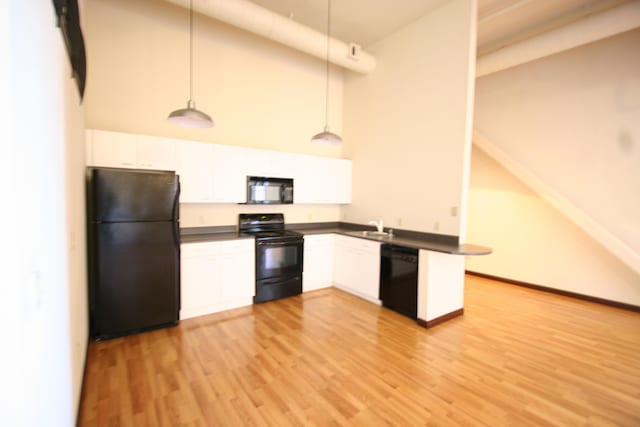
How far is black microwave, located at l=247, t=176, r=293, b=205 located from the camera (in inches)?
166

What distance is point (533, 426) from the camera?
1930mm

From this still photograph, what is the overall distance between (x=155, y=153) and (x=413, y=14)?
3987 millimetres

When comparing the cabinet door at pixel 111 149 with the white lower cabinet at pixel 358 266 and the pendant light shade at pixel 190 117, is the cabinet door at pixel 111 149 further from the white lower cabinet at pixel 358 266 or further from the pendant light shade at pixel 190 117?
the white lower cabinet at pixel 358 266

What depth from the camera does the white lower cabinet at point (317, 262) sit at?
14.6 ft

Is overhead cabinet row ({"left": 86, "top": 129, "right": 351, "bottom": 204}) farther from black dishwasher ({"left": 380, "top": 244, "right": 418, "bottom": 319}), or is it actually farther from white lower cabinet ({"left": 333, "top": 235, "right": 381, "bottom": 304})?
black dishwasher ({"left": 380, "top": 244, "right": 418, "bottom": 319})

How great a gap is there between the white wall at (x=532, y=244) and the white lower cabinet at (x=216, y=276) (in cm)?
454

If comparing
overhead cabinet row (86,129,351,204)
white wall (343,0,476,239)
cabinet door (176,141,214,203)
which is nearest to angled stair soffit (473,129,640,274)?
white wall (343,0,476,239)

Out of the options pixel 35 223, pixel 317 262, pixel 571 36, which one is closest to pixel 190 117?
pixel 35 223

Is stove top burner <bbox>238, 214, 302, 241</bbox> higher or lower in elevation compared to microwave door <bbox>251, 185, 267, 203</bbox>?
lower

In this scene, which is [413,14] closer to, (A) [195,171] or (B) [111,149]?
(A) [195,171]

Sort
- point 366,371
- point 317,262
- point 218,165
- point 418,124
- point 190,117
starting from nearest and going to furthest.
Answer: point 366,371 < point 190,117 < point 218,165 < point 418,124 < point 317,262

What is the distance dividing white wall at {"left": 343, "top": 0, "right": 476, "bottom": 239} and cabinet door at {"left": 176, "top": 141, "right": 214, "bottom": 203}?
262cm

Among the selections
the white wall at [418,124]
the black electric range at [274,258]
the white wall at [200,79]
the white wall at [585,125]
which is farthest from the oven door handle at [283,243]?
the white wall at [585,125]

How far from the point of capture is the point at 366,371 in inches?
98.5
